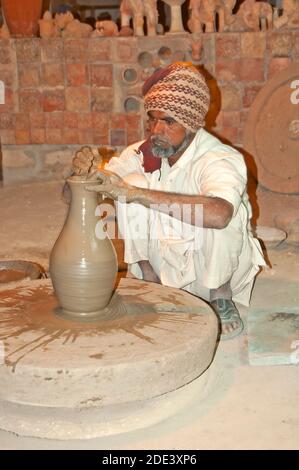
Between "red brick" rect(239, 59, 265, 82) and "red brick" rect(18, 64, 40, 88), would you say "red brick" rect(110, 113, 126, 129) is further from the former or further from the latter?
"red brick" rect(239, 59, 265, 82)

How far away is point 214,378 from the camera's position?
2.72 metres

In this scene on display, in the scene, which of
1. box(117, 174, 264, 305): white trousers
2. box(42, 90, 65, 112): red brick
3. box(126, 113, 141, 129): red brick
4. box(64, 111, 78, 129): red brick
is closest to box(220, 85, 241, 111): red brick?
box(126, 113, 141, 129): red brick

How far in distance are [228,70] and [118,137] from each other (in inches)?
44.9

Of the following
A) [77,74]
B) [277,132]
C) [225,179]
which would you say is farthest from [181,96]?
[77,74]

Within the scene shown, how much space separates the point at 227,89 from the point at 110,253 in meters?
3.76

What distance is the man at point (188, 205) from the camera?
2.87 m

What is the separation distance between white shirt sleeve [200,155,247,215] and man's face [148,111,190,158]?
0.62ft

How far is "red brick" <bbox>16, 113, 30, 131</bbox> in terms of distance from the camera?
6.43 meters

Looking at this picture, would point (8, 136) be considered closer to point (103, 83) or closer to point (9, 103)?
point (9, 103)

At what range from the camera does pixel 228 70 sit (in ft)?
19.8

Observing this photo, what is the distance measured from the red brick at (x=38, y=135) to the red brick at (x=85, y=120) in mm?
364

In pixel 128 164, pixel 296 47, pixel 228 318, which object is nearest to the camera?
pixel 228 318

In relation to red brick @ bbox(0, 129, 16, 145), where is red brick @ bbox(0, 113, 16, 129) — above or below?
above

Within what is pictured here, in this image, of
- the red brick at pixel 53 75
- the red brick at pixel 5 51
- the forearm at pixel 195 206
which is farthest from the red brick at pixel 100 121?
the forearm at pixel 195 206
